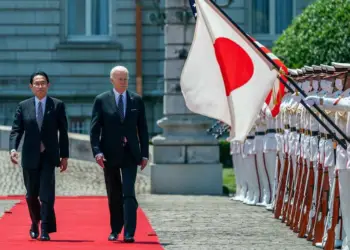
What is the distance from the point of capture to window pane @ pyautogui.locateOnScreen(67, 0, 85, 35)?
39188 mm

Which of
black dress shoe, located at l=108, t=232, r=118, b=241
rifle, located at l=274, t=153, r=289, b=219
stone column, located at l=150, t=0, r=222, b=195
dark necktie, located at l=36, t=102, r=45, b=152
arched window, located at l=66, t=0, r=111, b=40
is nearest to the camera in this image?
black dress shoe, located at l=108, t=232, r=118, b=241

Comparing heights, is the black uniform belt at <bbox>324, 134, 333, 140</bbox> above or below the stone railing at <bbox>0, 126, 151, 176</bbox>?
above

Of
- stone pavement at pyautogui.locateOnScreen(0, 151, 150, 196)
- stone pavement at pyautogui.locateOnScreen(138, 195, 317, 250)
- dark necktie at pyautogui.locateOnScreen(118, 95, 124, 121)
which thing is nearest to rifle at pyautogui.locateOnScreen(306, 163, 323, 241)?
stone pavement at pyautogui.locateOnScreen(138, 195, 317, 250)

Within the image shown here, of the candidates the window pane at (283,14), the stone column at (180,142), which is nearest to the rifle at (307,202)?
the stone column at (180,142)

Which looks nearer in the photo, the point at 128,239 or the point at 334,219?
the point at 334,219

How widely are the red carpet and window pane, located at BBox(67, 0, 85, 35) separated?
18.6 meters

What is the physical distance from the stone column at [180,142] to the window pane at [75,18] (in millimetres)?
15969

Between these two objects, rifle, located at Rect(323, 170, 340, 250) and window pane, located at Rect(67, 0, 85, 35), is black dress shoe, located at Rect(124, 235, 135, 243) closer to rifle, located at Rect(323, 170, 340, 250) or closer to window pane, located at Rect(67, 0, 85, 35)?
rifle, located at Rect(323, 170, 340, 250)

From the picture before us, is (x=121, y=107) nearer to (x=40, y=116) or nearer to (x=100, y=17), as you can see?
(x=40, y=116)

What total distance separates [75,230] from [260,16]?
927 inches

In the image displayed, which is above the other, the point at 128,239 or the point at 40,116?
the point at 40,116

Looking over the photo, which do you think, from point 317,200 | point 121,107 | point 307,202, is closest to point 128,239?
point 121,107

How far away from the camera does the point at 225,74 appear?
1356 centimetres

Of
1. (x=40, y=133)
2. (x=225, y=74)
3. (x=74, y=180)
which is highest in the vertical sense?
(x=225, y=74)
